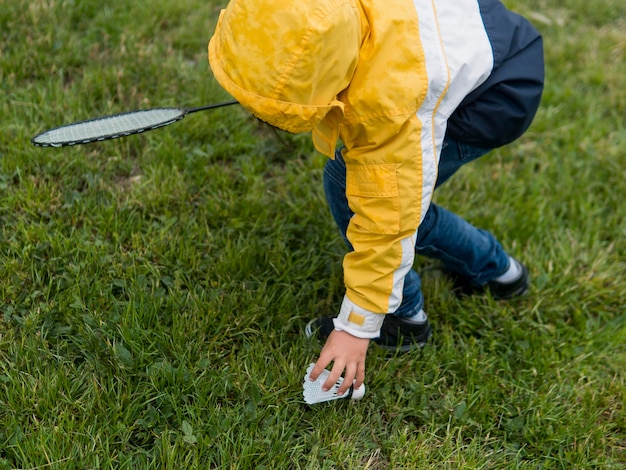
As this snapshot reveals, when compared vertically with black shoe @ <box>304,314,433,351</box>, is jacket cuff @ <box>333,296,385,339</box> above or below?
above

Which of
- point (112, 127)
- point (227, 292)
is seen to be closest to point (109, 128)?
point (112, 127)

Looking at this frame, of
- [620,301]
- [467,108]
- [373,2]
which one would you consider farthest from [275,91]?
[620,301]

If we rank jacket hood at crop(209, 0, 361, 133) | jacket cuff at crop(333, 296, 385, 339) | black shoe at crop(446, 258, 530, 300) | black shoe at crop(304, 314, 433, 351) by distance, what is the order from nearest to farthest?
jacket hood at crop(209, 0, 361, 133) → jacket cuff at crop(333, 296, 385, 339) → black shoe at crop(304, 314, 433, 351) → black shoe at crop(446, 258, 530, 300)

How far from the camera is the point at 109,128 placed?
2035 mm

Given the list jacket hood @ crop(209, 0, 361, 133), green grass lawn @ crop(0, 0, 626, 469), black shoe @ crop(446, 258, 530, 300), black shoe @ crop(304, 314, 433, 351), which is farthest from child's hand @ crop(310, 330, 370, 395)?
black shoe @ crop(446, 258, 530, 300)

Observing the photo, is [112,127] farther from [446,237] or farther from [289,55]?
[446,237]

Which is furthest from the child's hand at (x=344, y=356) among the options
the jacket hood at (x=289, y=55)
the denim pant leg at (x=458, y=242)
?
the jacket hood at (x=289, y=55)

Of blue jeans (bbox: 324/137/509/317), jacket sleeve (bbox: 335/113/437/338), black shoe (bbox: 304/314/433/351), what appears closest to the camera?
jacket sleeve (bbox: 335/113/437/338)

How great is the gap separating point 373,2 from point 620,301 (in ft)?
5.31

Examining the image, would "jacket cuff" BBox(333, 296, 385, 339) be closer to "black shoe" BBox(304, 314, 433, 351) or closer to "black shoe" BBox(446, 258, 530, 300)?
"black shoe" BBox(304, 314, 433, 351)

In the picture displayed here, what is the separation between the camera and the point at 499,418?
85.7 inches

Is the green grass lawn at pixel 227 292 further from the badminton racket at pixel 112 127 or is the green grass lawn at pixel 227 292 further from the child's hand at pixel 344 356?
the badminton racket at pixel 112 127

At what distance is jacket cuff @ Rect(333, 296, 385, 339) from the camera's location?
6.21 feet

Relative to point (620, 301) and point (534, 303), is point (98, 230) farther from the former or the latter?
point (620, 301)
